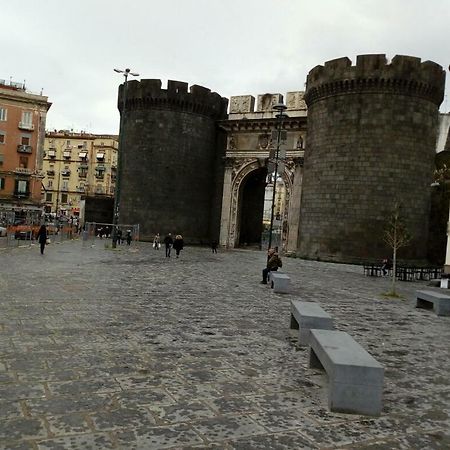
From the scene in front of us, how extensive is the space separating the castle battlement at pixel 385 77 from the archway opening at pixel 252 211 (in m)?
13.0

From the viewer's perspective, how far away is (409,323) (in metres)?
9.84

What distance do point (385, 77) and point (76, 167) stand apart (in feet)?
196

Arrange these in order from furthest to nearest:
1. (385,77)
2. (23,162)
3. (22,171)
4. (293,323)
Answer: (23,162) → (22,171) → (385,77) → (293,323)

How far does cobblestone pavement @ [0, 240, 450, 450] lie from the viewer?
3850mm

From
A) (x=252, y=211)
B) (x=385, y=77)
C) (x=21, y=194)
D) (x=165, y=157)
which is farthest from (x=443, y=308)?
(x=21, y=194)

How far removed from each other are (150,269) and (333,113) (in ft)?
56.4

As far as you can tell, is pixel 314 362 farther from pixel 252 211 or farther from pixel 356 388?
pixel 252 211

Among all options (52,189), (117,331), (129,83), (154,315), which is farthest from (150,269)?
(52,189)

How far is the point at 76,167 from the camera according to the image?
77688 mm

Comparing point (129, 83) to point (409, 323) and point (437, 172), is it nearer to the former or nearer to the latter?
point (437, 172)

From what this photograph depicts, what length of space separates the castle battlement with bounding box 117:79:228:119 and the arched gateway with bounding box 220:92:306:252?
2.31 meters

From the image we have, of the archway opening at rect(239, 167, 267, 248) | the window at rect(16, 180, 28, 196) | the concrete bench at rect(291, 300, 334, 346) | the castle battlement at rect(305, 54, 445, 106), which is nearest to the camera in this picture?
the concrete bench at rect(291, 300, 334, 346)

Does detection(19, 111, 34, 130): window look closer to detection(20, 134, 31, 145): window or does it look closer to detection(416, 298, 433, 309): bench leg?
detection(20, 134, 31, 145): window

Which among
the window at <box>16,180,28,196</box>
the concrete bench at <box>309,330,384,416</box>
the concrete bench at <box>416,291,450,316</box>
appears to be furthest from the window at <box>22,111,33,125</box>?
the concrete bench at <box>309,330,384,416</box>
